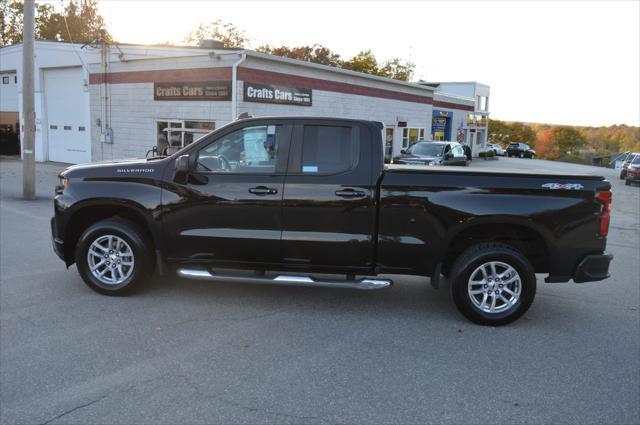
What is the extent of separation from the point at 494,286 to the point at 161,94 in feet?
54.6

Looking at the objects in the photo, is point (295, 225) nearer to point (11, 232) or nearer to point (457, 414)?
point (457, 414)

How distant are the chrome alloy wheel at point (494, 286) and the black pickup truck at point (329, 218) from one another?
0.04ft

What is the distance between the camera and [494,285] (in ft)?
17.1

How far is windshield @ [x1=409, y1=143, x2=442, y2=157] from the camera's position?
20.9 m

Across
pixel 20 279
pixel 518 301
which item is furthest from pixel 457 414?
pixel 20 279

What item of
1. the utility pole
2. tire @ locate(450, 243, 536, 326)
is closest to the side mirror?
tire @ locate(450, 243, 536, 326)

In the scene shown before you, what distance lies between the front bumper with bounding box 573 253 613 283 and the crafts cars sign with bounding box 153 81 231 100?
13.9 meters

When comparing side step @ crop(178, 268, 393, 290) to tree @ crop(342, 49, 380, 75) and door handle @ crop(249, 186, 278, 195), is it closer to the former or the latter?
door handle @ crop(249, 186, 278, 195)

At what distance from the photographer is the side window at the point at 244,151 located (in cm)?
546

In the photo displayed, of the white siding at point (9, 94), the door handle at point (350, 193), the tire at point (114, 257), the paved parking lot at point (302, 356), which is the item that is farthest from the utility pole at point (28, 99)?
the white siding at point (9, 94)

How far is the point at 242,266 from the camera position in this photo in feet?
18.1

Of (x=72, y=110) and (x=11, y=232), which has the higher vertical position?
(x=72, y=110)

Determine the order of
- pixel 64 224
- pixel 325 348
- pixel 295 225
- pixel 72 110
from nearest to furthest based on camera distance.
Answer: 1. pixel 325 348
2. pixel 295 225
3. pixel 64 224
4. pixel 72 110

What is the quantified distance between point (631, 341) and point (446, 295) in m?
1.92
